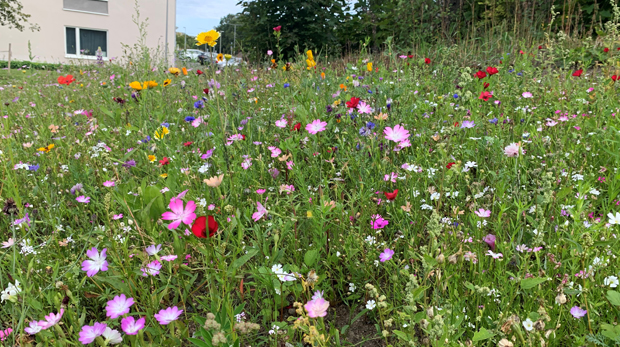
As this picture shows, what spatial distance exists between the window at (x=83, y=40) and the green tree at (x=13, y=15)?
1.72 m

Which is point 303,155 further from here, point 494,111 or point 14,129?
Answer: point 14,129

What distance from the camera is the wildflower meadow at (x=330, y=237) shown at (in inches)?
39.5

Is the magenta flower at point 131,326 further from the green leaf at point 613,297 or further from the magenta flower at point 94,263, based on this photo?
the green leaf at point 613,297

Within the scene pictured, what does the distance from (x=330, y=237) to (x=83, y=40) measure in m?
23.6

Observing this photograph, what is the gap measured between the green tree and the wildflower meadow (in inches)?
774

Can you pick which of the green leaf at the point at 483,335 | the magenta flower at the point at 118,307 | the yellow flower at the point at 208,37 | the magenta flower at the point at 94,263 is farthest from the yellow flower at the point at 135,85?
the green leaf at the point at 483,335

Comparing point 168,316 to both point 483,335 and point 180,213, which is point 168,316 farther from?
point 483,335

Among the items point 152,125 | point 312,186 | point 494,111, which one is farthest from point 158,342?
point 494,111

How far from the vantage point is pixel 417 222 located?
1.52 metres

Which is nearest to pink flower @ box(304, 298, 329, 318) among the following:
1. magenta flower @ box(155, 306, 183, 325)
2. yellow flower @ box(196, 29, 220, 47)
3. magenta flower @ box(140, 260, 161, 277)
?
magenta flower @ box(155, 306, 183, 325)

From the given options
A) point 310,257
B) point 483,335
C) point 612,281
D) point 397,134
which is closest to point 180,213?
point 310,257

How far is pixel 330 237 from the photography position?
1502 mm

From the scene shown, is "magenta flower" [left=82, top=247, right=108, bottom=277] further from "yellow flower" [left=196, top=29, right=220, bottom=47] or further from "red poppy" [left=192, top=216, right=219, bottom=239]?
"yellow flower" [left=196, top=29, right=220, bottom=47]

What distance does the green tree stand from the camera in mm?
17000
